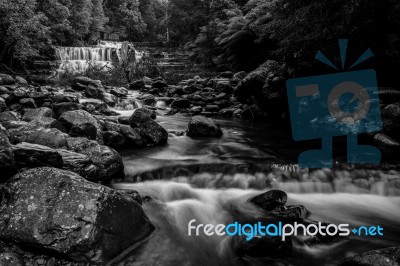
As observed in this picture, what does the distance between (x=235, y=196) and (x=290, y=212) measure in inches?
44.8

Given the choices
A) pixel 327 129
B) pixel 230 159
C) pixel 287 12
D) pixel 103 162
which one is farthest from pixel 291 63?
pixel 103 162

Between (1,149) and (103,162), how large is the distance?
58.4 inches

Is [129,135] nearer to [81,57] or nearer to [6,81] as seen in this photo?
[6,81]

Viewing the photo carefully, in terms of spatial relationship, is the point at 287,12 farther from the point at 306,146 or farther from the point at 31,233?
the point at 31,233

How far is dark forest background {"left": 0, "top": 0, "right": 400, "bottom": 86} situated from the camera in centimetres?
710

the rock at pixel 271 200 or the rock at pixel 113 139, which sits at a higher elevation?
the rock at pixel 113 139

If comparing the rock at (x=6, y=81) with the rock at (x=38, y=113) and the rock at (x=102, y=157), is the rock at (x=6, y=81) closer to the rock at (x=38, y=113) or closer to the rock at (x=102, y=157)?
the rock at (x=38, y=113)

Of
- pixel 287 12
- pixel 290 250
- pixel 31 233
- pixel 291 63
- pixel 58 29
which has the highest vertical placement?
pixel 58 29

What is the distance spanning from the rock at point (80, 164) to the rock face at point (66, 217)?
47.3 inches

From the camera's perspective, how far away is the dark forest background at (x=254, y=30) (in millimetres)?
7102

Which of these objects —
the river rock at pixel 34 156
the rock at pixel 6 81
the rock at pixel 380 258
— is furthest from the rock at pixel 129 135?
the rock at pixel 6 81

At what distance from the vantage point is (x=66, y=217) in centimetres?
291

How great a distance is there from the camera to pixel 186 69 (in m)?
24.1

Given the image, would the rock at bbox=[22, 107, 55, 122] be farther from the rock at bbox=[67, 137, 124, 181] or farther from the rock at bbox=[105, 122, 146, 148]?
the rock at bbox=[67, 137, 124, 181]
